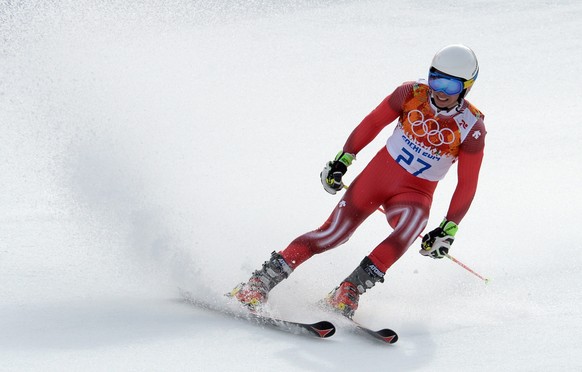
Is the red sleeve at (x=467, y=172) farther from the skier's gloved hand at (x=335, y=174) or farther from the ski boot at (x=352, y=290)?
the skier's gloved hand at (x=335, y=174)

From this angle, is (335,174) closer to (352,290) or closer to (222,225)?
(352,290)

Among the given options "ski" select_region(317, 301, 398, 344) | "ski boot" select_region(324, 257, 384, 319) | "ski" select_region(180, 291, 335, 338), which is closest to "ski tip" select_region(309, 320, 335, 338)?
"ski" select_region(180, 291, 335, 338)

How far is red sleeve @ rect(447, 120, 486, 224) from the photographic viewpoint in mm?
5012

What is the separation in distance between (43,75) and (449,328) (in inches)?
133

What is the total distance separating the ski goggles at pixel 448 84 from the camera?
489 centimetres

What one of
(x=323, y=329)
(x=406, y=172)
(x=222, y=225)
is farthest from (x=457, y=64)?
(x=222, y=225)

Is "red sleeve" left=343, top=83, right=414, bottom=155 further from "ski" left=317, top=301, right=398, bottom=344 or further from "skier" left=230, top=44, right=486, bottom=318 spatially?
"ski" left=317, top=301, right=398, bottom=344

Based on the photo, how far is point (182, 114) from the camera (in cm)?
956

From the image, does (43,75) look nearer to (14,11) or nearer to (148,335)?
(148,335)

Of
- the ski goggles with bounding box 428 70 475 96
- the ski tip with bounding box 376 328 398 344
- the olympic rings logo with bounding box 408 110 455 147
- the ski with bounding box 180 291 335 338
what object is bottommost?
the ski tip with bounding box 376 328 398 344

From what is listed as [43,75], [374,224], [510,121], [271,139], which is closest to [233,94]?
[271,139]

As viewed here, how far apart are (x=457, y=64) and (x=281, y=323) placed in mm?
1785

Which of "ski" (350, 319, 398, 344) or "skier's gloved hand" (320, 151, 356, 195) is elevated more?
"skier's gloved hand" (320, 151, 356, 195)

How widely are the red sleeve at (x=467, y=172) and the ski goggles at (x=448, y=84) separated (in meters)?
0.28
